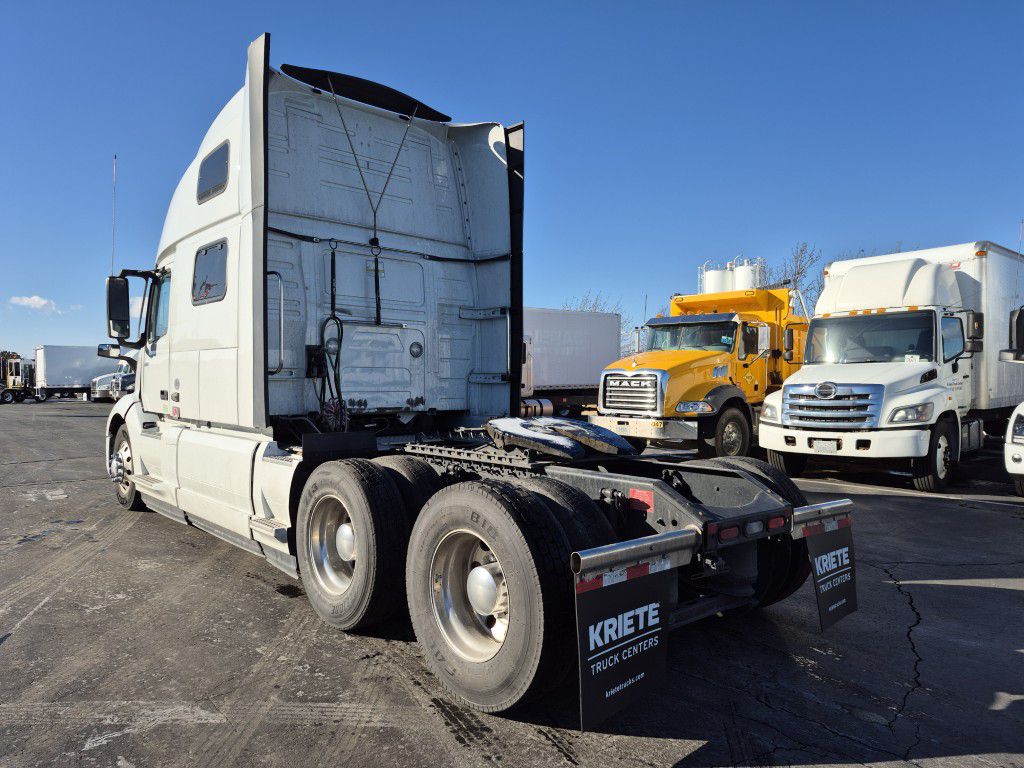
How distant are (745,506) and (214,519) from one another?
4.25m

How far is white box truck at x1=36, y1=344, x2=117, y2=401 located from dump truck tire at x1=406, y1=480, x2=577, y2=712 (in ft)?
141

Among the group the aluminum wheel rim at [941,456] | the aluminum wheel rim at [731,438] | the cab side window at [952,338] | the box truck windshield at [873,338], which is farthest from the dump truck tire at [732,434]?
the cab side window at [952,338]

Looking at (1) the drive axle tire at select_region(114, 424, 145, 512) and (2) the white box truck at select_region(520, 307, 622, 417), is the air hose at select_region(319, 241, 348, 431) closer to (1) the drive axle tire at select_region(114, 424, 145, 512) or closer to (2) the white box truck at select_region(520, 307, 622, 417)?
(1) the drive axle tire at select_region(114, 424, 145, 512)

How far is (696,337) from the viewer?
505 inches

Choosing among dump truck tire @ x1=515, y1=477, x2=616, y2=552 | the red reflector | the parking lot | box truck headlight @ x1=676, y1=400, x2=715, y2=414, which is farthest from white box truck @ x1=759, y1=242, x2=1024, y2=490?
dump truck tire @ x1=515, y1=477, x2=616, y2=552

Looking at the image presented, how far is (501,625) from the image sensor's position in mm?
3391

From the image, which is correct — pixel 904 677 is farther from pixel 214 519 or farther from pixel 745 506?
pixel 214 519

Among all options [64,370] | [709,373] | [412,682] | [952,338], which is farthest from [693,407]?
[64,370]

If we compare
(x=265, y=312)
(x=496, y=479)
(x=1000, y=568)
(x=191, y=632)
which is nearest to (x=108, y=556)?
(x=191, y=632)

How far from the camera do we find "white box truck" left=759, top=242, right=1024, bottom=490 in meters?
9.42

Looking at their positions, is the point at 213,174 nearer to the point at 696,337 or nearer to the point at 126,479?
the point at 126,479

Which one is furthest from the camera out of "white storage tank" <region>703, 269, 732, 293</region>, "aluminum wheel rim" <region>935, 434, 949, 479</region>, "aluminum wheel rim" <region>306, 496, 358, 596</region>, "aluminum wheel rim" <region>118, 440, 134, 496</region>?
"white storage tank" <region>703, 269, 732, 293</region>

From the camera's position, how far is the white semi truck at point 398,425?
3.14 meters

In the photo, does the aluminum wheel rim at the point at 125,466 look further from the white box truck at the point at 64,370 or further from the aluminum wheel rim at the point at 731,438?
the white box truck at the point at 64,370
